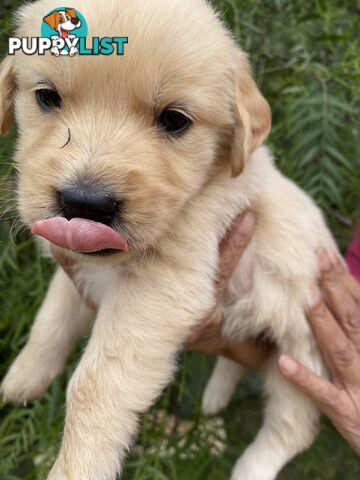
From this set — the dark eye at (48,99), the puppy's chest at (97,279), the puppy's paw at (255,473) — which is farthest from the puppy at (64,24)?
the puppy's paw at (255,473)

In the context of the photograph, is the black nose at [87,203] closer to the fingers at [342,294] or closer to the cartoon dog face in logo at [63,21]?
the cartoon dog face in logo at [63,21]

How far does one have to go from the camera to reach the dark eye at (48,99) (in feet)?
5.09

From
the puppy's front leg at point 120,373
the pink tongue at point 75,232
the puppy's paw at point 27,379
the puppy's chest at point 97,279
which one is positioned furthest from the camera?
the puppy's paw at point 27,379

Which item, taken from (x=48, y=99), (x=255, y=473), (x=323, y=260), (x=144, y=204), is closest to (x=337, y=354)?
(x=323, y=260)

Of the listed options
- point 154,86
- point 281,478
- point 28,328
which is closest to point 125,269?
point 154,86

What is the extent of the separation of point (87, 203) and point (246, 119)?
656 mm

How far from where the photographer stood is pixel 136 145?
147 cm

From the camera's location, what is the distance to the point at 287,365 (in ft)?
7.00

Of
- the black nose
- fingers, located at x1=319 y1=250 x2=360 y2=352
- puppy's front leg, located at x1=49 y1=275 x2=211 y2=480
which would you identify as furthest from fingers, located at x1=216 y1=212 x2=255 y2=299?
the black nose

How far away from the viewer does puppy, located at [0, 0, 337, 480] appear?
4.64 ft

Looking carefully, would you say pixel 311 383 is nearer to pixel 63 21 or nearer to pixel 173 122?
pixel 173 122

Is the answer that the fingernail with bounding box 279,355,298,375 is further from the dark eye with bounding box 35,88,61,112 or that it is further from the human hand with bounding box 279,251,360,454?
the dark eye with bounding box 35,88,61,112

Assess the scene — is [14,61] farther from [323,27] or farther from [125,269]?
[323,27]

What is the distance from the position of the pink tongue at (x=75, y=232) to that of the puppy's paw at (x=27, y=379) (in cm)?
108
